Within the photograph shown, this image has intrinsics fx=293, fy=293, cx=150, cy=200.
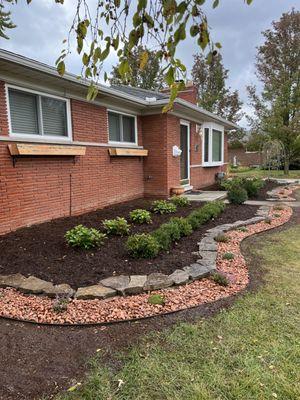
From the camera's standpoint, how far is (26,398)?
5.78 ft

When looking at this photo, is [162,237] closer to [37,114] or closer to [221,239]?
[221,239]

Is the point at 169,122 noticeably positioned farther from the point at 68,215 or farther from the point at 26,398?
the point at 26,398

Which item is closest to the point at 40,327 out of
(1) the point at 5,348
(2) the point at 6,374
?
(1) the point at 5,348

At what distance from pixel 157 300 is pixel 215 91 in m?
26.5

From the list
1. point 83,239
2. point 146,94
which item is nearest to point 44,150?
point 83,239

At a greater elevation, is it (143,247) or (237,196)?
(237,196)

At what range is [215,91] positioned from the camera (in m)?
26.4

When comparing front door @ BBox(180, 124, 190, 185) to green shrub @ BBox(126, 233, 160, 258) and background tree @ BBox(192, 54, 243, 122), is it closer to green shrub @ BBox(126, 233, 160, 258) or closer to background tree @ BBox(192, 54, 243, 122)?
green shrub @ BBox(126, 233, 160, 258)

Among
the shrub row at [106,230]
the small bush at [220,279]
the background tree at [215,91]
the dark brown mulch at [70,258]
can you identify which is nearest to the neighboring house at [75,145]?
the dark brown mulch at [70,258]

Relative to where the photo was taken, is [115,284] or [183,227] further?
[183,227]

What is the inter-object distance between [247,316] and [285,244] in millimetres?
2548

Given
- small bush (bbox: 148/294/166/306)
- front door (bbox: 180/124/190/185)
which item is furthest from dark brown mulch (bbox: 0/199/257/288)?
front door (bbox: 180/124/190/185)

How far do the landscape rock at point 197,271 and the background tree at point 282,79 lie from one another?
15.9 metres

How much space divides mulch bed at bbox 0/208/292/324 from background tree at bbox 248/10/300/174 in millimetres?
16200
